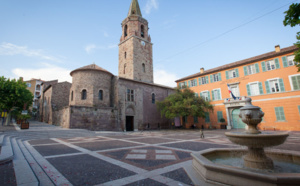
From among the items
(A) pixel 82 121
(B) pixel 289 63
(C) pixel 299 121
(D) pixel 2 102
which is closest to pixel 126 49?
(A) pixel 82 121

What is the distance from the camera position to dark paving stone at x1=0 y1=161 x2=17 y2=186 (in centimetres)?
318

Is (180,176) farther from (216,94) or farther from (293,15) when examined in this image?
(216,94)

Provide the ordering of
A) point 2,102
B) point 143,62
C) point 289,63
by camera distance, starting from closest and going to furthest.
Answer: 1. point 289,63
2. point 2,102
3. point 143,62

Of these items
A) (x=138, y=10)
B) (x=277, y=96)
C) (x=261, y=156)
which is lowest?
(x=261, y=156)

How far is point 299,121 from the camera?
16.9m

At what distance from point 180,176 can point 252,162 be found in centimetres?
206

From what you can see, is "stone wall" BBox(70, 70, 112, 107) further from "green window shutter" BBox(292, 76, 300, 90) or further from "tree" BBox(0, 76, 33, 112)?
"green window shutter" BBox(292, 76, 300, 90)

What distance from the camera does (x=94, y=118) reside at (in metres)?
20.3

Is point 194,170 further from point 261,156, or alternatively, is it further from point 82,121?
point 82,121

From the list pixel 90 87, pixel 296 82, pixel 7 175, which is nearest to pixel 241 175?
pixel 7 175

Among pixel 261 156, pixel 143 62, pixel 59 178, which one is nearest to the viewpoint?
pixel 59 178

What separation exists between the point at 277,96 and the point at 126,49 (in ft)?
90.1

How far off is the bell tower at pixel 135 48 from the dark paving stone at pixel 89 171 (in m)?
25.3

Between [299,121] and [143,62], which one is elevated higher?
[143,62]
